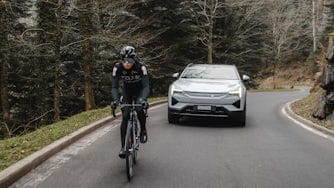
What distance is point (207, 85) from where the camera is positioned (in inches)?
476

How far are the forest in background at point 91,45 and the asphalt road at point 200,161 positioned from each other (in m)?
7.30

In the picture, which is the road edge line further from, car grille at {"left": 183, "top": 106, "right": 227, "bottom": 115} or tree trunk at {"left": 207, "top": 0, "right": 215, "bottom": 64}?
tree trunk at {"left": 207, "top": 0, "right": 215, "bottom": 64}

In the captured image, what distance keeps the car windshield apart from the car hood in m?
0.44

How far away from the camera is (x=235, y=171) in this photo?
22.1 feet

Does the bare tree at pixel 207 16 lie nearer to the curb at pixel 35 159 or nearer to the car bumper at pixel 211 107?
the car bumper at pixel 211 107

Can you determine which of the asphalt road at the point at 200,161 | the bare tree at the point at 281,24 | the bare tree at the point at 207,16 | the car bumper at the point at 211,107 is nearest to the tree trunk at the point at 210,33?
the bare tree at the point at 207,16

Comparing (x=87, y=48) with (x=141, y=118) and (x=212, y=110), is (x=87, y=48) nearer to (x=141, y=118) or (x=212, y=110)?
(x=212, y=110)

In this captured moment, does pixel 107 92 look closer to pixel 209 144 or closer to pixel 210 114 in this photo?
pixel 210 114

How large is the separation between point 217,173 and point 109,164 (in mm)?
1743

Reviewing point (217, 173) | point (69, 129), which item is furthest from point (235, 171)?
point (69, 129)

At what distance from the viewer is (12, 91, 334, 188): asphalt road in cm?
608

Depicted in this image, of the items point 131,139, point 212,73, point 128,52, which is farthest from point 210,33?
point 131,139

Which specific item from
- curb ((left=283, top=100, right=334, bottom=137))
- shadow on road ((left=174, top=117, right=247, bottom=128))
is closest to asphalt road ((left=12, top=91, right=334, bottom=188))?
curb ((left=283, top=100, right=334, bottom=137))

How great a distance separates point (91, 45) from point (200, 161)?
12.4 meters
